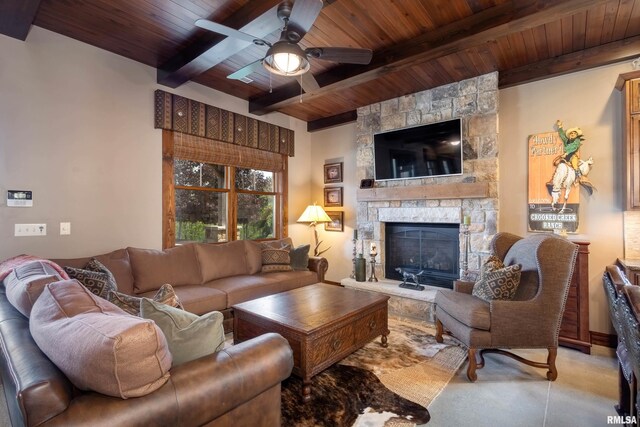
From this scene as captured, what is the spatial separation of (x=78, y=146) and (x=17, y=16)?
1073 mm

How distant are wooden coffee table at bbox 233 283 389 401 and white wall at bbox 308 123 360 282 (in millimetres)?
2024

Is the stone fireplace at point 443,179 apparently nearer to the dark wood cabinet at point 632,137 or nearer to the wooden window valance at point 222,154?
the dark wood cabinet at point 632,137

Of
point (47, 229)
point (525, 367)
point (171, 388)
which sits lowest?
point (525, 367)

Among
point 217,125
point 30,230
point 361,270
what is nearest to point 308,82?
point 217,125

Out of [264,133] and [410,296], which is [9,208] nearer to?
[264,133]

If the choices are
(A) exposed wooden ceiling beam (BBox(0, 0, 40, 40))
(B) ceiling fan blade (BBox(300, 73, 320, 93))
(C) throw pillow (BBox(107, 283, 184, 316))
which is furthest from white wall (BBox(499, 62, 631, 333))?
(A) exposed wooden ceiling beam (BBox(0, 0, 40, 40))

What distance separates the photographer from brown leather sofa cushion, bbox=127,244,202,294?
9.95ft

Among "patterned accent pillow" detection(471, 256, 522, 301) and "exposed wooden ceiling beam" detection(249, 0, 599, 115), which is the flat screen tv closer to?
"exposed wooden ceiling beam" detection(249, 0, 599, 115)

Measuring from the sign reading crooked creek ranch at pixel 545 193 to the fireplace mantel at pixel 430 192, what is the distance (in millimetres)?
494

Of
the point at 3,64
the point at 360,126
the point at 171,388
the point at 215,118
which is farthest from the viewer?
the point at 360,126

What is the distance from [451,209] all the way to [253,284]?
8.30 ft

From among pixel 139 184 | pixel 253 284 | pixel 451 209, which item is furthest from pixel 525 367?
pixel 139 184

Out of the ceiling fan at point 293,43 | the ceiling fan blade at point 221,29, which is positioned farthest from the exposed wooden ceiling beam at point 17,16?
the ceiling fan at point 293,43

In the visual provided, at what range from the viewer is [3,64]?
260cm
